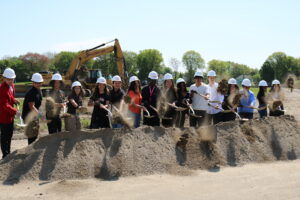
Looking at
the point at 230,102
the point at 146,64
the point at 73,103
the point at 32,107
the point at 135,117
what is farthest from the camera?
the point at 146,64

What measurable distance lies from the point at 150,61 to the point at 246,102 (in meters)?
79.5

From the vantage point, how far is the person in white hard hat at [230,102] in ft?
25.1

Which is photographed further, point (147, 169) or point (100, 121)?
point (100, 121)

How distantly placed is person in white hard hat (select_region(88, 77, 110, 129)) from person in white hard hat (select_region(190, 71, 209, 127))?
190 centimetres

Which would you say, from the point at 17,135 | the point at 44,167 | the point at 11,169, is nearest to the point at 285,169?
the point at 44,167

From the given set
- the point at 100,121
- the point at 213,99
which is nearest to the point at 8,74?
the point at 100,121

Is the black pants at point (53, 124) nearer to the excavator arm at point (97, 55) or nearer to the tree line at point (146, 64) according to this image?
the excavator arm at point (97, 55)

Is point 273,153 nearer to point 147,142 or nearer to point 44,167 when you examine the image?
point 147,142

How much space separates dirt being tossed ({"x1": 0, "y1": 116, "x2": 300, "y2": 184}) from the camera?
229 inches

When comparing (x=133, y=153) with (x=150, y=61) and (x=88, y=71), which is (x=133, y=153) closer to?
(x=88, y=71)

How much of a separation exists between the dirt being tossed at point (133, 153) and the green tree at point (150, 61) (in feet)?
254

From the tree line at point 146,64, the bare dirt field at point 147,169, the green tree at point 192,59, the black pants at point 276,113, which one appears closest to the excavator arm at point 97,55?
the black pants at point 276,113

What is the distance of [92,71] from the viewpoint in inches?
1007

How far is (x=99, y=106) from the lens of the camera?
6.66m
